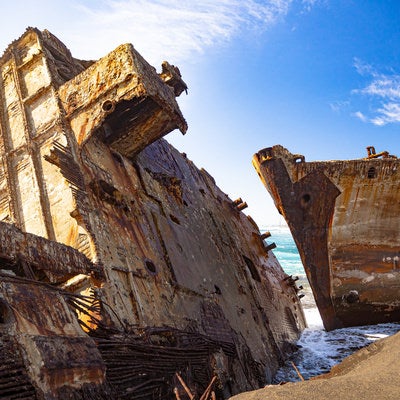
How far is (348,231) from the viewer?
10.1 m

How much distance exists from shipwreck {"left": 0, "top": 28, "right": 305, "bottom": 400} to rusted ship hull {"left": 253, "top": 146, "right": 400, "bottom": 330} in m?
2.10

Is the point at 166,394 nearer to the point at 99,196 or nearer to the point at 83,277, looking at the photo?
the point at 83,277

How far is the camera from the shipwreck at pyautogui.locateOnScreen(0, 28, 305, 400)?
3.41 metres

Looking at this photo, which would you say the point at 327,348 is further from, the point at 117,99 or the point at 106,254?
the point at 117,99

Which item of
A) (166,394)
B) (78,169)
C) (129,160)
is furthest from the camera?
(129,160)

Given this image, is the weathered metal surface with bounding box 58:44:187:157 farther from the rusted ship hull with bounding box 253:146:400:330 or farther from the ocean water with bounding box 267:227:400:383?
the ocean water with bounding box 267:227:400:383

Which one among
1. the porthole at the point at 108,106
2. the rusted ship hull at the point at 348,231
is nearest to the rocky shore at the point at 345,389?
the porthole at the point at 108,106

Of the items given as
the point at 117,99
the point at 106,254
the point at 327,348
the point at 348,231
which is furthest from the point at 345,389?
the point at 327,348

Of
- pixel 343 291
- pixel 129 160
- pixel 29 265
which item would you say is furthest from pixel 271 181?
pixel 29 265

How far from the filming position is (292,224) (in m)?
10.4

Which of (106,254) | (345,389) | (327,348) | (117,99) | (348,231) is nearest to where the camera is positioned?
(345,389)

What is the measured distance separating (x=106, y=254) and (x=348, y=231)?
6857 millimetres

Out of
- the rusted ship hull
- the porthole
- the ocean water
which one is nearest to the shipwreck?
the porthole

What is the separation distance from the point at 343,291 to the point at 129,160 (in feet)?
20.8
